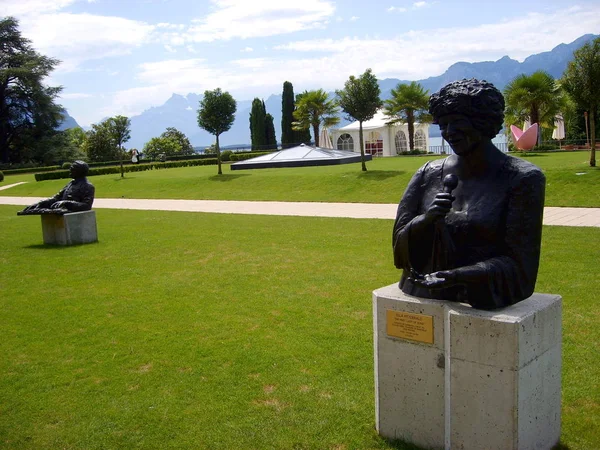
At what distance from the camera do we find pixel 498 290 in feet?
10.6

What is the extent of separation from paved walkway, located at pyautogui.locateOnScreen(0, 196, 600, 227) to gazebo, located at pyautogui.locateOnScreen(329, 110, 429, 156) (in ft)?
75.0

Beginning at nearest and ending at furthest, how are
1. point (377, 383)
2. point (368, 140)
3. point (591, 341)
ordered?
point (377, 383)
point (591, 341)
point (368, 140)

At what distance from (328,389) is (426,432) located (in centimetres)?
113

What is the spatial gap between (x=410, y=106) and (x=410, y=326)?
37.3m

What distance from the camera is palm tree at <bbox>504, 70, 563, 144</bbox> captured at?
29.0 m

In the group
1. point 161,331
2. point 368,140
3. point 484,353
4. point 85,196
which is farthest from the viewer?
point 368,140

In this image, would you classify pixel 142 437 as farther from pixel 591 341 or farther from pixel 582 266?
pixel 582 266

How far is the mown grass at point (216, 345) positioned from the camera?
13.3ft

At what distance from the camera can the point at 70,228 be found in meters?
11.9

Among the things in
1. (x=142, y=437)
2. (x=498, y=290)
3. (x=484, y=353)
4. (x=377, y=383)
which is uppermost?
(x=498, y=290)

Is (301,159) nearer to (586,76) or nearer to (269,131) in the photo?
(586,76)

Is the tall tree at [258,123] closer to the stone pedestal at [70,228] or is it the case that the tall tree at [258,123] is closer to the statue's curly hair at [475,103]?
the stone pedestal at [70,228]

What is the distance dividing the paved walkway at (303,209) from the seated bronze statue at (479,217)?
876 centimetres

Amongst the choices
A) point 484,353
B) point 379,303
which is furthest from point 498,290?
point 379,303
